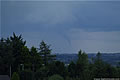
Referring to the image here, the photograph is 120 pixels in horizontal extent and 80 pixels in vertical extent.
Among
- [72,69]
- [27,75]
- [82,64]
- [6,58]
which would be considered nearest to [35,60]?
[27,75]

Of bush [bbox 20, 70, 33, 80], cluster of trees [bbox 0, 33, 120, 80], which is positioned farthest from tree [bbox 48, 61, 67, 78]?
bush [bbox 20, 70, 33, 80]

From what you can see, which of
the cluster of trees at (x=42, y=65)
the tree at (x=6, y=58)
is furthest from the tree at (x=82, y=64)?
the tree at (x=6, y=58)

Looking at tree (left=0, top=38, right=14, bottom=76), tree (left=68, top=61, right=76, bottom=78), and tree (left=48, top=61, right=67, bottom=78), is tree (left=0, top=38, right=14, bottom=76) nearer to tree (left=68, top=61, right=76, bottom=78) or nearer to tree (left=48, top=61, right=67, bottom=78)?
tree (left=48, top=61, right=67, bottom=78)

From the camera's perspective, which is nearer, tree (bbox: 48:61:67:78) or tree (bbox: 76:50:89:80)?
tree (bbox: 76:50:89:80)

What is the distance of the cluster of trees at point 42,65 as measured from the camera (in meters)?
31.1

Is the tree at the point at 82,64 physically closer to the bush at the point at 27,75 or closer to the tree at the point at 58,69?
the tree at the point at 58,69

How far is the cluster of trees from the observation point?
3106 cm

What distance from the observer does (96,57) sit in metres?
33.5

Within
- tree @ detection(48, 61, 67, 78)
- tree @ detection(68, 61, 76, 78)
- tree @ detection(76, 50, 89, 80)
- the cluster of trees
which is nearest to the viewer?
the cluster of trees

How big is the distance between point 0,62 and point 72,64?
32.0 ft

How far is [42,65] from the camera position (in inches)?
1405

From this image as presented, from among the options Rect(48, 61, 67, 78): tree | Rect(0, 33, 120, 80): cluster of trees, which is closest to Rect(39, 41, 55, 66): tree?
Rect(0, 33, 120, 80): cluster of trees

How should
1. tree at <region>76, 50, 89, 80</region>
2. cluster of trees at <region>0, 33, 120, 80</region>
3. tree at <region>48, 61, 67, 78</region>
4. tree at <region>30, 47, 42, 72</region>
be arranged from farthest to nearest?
tree at <region>30, 47, 42, 72</region> → tree at <region>48, 61, 67, 78</region> → tree at <region>76, 50, 89, 80</region> → cluster of trees at <region>0, 33, 120, 80</region>

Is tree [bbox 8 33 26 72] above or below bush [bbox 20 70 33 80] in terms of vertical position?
above
